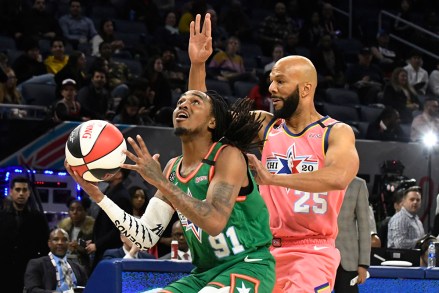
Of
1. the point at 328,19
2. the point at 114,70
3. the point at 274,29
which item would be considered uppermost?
the point at 328,19

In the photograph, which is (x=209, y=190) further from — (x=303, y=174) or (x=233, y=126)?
(x=303, y=174)

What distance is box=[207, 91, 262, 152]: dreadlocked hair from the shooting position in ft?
17.5

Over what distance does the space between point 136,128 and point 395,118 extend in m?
4.07

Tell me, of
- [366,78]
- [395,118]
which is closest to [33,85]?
[395,118]

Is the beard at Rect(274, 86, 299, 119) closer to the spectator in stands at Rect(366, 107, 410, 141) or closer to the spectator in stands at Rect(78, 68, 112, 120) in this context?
the spectator in stands at Rect(78, 68, 112, 120)

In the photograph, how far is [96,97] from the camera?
12.1 m

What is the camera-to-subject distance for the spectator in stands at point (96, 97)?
39.2 ft

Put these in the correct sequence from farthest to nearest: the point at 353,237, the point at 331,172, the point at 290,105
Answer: the point at 353,237, the point at 290,105, the point at 331,172

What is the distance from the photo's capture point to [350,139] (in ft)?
19.2

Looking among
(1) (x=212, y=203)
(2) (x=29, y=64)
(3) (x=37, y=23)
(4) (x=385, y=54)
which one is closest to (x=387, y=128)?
(4) (x=385, y=54)

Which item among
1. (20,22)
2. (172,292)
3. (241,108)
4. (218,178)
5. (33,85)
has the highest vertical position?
(20,22)

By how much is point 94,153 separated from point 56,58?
8.05 meters

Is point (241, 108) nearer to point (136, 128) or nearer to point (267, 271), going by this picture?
point (267, 271)

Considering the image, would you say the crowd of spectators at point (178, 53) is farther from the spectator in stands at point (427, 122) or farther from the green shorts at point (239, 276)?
the green shorts at point (239, 276)
